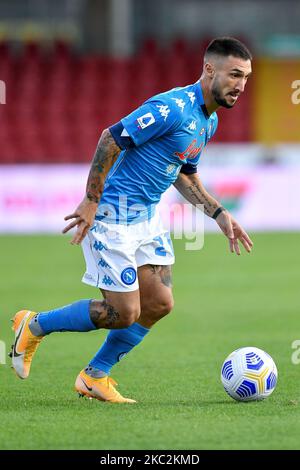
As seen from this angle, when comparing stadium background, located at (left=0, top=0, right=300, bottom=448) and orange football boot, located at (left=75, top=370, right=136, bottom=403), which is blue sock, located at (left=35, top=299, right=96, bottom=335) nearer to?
orange football boot, located at (left=75, top=370, right=136, bottom=403)

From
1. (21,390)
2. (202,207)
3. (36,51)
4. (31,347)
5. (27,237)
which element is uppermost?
(202,207)

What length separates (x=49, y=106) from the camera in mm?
24531

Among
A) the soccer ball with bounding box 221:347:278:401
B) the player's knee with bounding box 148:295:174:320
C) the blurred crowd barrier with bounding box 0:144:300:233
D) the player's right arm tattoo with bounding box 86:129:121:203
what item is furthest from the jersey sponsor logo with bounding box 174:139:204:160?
the blurred crowd barrier with bounding box 0:144:300:233

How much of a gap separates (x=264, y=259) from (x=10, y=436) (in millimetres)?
10708

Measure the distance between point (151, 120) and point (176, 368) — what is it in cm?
232

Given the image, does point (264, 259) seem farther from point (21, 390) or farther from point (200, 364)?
point (21, 390)

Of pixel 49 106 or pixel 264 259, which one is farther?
pixel 49 106

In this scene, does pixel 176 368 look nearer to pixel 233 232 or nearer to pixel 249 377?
pixel 233 232

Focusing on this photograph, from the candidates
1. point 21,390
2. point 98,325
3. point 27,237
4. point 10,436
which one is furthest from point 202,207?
point 27,237

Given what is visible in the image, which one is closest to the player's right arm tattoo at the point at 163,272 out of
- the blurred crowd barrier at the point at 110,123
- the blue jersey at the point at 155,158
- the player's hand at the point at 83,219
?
the blue jersey at the point at 155,158

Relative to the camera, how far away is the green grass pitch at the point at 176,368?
5219mm

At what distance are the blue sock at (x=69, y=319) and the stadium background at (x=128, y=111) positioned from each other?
391cm

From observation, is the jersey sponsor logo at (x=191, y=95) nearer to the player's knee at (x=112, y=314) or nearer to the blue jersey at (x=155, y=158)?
the blue jersey at (x=155, y=158)
